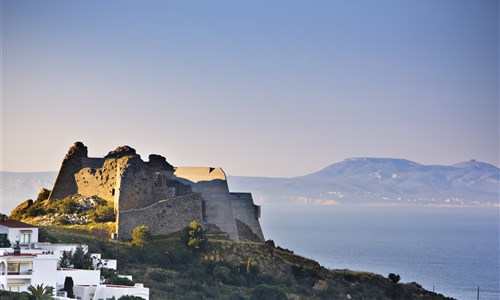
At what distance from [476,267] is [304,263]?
4509cm

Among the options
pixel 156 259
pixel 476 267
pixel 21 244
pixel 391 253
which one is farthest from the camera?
pixel 391 253

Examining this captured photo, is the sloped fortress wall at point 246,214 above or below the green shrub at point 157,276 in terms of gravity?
above

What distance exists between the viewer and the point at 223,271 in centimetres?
4950

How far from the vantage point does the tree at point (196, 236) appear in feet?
167

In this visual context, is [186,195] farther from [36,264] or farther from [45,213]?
[36,264]

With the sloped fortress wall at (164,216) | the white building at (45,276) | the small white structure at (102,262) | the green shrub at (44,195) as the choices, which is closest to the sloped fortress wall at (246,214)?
the sloped fortress wall at (164,216)

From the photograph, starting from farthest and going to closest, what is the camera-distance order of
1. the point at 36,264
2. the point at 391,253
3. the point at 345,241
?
the point at 345,241 < the point at 391,253 < the point at 36,264

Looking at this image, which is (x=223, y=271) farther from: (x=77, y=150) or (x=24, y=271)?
(x=24, y=271)

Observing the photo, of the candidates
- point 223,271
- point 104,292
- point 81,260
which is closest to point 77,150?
point 223,271

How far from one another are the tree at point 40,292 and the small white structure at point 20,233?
6574 millimetres

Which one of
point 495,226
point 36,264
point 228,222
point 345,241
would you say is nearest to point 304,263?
point 228,222

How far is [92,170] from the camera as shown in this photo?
5447 cm

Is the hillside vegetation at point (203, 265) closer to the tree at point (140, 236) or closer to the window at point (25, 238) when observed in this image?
the tree at point (140, 236)

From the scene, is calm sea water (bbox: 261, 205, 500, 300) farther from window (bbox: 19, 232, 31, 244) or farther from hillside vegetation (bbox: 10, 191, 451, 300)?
window (bbox: 19, 232, 31, 244)
